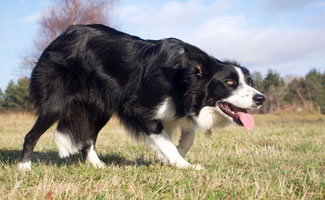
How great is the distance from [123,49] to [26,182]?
6.48 feet

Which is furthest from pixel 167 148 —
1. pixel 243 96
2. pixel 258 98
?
pixel 258 98

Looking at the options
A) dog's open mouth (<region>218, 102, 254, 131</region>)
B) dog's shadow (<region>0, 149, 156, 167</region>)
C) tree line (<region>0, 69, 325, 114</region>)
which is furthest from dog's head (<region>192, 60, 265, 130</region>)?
tree line (<region>0, 69, 325, 114</region>)

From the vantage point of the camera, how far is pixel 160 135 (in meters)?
3.81

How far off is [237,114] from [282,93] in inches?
1289

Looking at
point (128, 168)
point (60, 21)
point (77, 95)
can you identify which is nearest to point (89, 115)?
point (77, 95)

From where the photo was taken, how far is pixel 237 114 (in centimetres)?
375

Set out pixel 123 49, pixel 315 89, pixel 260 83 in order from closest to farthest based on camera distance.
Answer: pixel 123 49 → pixel 315 89 → pixel 260 83

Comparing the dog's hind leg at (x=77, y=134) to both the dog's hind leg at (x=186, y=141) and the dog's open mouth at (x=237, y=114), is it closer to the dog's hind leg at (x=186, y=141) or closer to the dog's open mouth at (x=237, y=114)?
the dog's hind leg at (x=186, y=141)

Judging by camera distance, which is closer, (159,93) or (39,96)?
(159,93)

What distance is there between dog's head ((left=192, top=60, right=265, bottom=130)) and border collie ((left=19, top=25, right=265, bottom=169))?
0.01 meters

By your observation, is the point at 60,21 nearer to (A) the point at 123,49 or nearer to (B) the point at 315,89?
(A) the point at 123,49

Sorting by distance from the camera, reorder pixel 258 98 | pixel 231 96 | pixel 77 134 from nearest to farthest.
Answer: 1. pixel 258 98
2. pixel 231 96
3. pixel 77 134

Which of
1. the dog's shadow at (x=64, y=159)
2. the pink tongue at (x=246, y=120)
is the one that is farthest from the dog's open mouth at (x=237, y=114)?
the dog's shadow at (x=64, y=159)

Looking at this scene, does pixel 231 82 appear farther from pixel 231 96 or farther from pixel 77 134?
pixel 77 134
